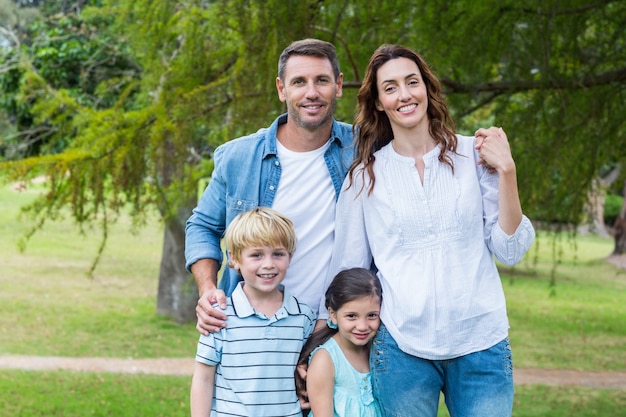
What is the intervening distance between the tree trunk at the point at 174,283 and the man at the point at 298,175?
9.16 metres

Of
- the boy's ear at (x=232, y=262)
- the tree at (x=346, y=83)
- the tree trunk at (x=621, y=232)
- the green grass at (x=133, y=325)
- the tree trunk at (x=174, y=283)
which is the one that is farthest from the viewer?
the tree trunk at (x=621, y=232)

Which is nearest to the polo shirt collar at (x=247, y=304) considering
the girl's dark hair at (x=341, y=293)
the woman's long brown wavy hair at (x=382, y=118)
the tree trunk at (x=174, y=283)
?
the girl's dark hair at (x=341, y=293)

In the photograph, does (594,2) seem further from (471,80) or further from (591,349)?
(591,349)

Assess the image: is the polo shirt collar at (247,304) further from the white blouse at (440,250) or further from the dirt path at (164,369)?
the dirt path at (164,369)

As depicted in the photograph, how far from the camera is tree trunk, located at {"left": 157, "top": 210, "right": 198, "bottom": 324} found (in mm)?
12203

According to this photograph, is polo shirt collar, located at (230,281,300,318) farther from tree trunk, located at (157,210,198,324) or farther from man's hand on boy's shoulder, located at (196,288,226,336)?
tree trunk, located at (157,210,198,324)

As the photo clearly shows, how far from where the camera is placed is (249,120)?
5.09 meters

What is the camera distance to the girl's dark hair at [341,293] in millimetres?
2576

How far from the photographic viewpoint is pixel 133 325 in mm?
12688

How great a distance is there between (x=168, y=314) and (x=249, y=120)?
8.30 meters

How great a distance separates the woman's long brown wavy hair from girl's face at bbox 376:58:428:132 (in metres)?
0.03

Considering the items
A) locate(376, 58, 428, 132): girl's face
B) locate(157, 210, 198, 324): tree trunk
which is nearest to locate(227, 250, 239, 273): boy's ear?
locate(376, 58, 428, 132): girl's face

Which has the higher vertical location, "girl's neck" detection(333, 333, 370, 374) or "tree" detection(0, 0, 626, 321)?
"tree" detection(0, 0, 626, 321)

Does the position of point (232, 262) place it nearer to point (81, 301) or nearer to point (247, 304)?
point (247, 304)
